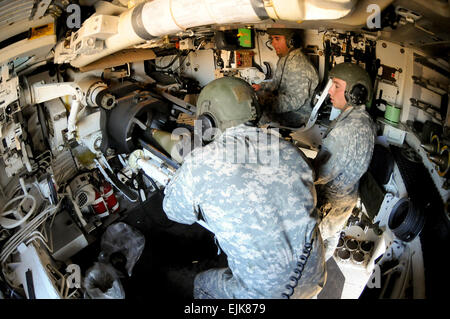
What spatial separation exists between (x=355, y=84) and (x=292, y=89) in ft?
4.50

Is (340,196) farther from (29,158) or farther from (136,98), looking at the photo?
(29,158)

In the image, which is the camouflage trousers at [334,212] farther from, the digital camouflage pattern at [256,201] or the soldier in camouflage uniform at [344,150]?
the digital camouflage pattern at [256,201]

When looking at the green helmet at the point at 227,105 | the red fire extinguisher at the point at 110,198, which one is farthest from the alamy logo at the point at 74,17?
the red fire extinguisher at the point at 110,198

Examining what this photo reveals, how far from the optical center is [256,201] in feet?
5.44

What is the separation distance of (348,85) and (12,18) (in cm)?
243

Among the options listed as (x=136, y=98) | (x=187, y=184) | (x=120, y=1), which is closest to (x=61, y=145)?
(x=136, y=98)

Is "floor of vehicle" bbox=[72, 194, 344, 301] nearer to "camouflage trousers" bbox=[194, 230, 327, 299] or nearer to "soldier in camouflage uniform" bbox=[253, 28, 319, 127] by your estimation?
"camouflage trousers" bbox=[194, 230, 327, 299]

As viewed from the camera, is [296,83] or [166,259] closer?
[166,259]

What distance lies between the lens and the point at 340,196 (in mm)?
2590

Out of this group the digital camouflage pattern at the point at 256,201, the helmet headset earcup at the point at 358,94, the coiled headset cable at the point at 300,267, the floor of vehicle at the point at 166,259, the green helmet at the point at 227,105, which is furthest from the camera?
the floor of vehicle at the point at 166,259

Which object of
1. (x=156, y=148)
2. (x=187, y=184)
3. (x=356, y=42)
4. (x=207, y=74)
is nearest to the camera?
(x=187, y=184)

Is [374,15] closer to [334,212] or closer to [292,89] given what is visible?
[334,212]

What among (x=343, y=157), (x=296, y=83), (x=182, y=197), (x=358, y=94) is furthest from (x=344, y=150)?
(x=296, y=83)

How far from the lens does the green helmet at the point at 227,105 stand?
193 centimetres
